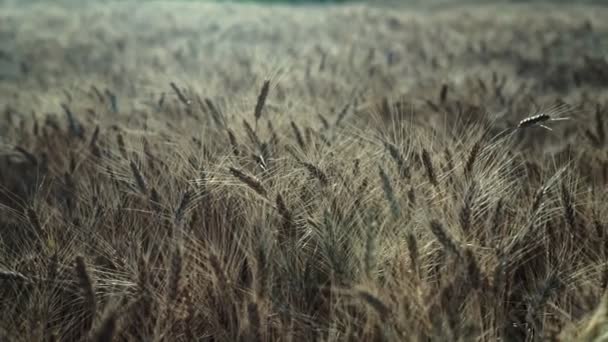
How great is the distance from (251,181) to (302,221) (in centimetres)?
29

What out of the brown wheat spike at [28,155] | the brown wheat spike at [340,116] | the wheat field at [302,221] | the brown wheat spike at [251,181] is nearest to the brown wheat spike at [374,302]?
the wheat field at [302,221]

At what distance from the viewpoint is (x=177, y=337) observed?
144 cm

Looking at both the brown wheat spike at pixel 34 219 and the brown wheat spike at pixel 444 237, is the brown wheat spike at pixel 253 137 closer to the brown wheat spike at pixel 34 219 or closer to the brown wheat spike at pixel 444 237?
the brown wheat spike at pixel 34 219

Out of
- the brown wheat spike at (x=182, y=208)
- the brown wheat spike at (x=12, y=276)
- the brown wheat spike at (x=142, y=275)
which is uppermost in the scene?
the brown wheat spike at (x=182, y=208)

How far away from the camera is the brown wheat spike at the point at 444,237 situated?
1.25 meters

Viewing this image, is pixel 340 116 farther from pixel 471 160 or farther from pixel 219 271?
pixel 219 271

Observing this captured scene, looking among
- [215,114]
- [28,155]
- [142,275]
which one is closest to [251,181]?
[142,275]

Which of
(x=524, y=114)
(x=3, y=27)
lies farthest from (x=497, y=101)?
(x=3, y=27)

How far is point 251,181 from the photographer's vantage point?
162 cm

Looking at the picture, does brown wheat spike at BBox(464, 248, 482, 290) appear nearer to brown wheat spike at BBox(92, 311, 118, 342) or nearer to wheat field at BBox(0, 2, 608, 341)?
wheat field at BBox(0, 2, 608, 341)

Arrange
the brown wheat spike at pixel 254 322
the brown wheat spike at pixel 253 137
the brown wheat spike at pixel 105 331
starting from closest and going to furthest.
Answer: the brown wheat spike at pixel 105 331 → the brown wheat spike at pixel 254 322 → the brown wheat spike at pixel 253 137

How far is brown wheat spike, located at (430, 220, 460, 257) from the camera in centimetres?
125

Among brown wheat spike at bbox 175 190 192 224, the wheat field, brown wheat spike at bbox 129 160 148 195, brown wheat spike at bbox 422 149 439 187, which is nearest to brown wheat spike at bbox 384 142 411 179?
the wheat field

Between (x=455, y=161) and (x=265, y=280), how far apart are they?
0.88 meters
